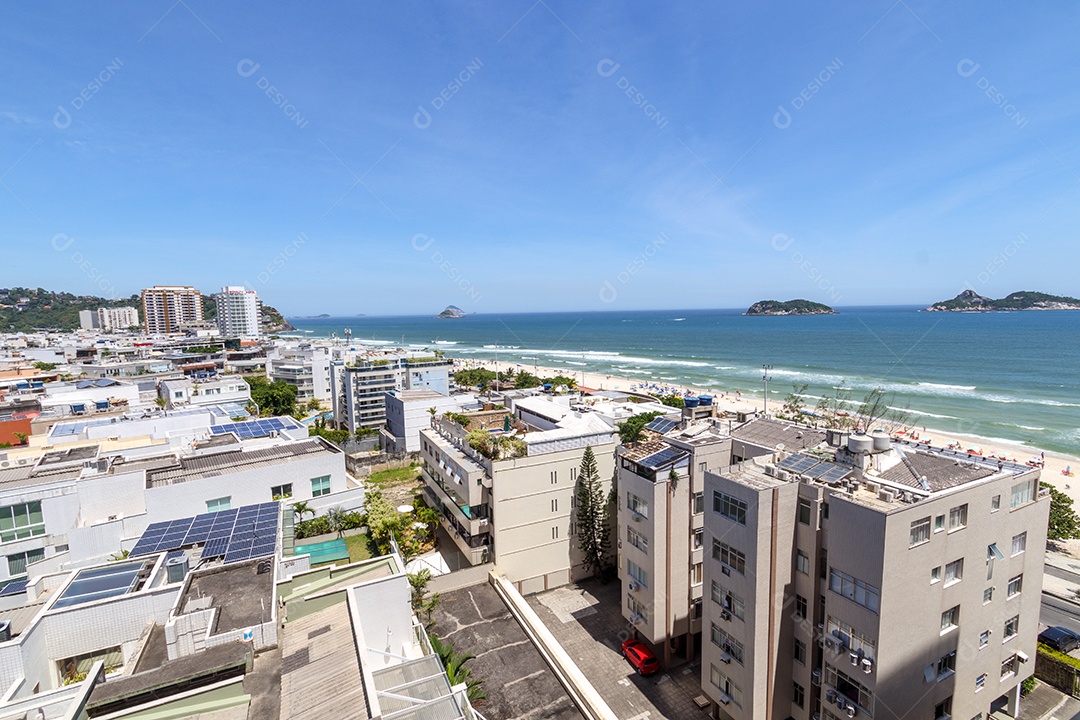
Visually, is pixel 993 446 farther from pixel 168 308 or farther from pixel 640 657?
pixel 168 308

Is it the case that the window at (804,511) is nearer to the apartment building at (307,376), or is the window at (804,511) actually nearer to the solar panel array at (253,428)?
the solar panel array at (253,428)

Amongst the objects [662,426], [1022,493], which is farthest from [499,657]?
[1022,493]

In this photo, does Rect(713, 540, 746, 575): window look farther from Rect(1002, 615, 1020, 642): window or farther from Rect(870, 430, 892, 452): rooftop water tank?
Rect(1002, 615, 1020, 642): window

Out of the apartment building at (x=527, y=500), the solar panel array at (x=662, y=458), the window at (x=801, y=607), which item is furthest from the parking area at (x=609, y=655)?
the solar panel array at (x=662, y=458)

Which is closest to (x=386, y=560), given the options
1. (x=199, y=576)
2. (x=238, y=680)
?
(x=199, y=576)

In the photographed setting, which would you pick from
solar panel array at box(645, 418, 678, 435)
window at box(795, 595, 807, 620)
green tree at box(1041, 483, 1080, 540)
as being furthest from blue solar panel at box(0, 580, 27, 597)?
green tree at box(1041, 483, 1080, 540)

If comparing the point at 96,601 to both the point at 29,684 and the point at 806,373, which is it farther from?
the point at 806,373
